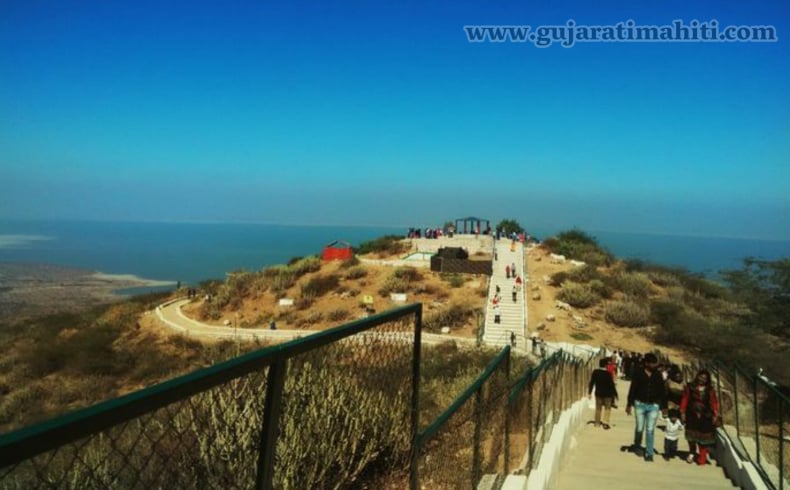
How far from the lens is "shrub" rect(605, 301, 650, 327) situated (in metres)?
31.8

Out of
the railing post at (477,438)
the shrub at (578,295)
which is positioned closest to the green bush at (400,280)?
the shrub at (578,295)

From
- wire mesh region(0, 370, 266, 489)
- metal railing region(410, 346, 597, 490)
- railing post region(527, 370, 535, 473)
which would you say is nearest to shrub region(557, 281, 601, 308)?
metal railing region(410, 346, 597, 490)

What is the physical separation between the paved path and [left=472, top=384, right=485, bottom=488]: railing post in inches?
930

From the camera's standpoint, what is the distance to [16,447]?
1.08 metres

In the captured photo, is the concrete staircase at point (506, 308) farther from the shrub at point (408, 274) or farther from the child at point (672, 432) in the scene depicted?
the child at point (672, 432)

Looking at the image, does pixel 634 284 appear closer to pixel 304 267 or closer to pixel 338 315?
pixel 338 315

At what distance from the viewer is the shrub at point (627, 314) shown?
31.8m

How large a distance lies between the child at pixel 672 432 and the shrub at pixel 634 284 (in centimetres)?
2892

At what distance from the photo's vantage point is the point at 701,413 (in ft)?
26.9

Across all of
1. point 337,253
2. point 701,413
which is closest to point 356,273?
point 337,253

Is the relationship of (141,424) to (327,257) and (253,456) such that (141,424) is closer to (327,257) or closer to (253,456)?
(253,456)

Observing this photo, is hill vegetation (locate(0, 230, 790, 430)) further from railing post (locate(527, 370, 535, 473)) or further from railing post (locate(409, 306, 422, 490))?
railing post (locate(409, 306, 422, 490))

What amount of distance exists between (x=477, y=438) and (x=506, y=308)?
30.3 meters

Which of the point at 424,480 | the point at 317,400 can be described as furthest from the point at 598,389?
the point at 317,400
